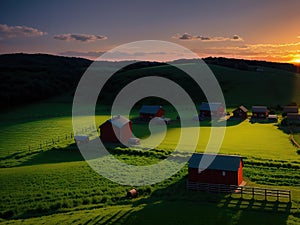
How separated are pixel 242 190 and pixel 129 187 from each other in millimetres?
11387

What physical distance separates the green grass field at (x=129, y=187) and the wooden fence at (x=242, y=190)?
82cm

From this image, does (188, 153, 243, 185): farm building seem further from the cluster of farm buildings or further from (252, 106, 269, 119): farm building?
(252, 106, 269, 119): farm building

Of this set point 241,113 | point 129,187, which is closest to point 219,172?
point 129,187

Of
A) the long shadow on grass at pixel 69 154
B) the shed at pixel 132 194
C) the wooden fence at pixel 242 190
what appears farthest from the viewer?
Result: the long shadow on grass at pixel 69 154

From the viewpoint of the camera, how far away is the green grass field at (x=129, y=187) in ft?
93.8

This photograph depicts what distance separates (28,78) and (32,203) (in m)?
121

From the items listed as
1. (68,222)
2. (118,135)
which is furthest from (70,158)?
(68,222)

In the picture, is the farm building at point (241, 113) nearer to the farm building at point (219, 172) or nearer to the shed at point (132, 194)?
the farm building at point (219, 172)

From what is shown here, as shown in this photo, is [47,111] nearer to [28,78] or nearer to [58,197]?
[28,78]

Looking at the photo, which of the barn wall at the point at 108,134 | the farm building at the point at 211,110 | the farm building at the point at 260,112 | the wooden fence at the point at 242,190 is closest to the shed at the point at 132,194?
the wooden fence at the point at 242,190

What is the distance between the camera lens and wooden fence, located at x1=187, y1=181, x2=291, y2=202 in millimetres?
31453

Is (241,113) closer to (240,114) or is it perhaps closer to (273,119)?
(240,114)

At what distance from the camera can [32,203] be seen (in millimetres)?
33094

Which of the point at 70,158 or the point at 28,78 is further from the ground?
the point at 28,78
